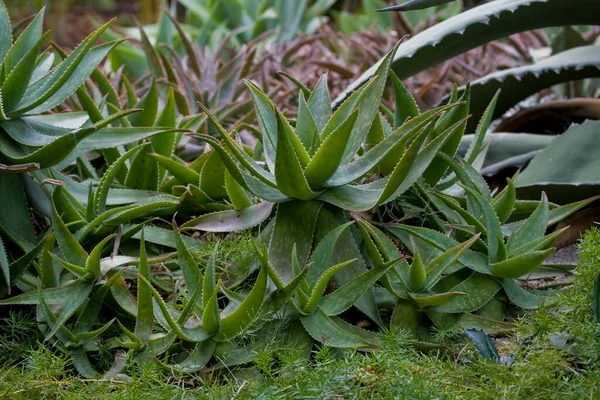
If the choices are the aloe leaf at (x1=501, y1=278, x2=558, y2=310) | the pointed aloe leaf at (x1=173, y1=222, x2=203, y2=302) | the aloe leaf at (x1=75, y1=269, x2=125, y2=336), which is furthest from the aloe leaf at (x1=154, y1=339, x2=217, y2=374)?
the aloe leaf at (x1=501, y1=278, x2=558, y2=310)

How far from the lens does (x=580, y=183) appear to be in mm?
1746

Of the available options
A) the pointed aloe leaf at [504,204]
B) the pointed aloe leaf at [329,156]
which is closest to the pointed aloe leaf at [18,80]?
the pointed aloe leaf at [329,156]

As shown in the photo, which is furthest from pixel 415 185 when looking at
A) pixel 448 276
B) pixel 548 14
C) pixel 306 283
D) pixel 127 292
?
pixel 548 14

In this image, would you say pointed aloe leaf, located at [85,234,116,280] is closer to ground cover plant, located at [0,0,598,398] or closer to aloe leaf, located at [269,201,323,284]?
ground cover plant, located at [0,0,598,398]

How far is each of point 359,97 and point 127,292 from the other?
22.2 inches

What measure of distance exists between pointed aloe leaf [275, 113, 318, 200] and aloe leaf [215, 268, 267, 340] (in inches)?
6.8

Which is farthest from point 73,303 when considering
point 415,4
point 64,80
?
point 415,4

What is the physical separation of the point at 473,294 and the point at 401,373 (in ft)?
0.98

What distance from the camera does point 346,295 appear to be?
1328mm

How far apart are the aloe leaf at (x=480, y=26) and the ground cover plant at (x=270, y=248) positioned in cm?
27

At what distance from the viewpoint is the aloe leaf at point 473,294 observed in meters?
1.38

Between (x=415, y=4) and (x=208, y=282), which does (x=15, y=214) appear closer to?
(x=208, y=282)

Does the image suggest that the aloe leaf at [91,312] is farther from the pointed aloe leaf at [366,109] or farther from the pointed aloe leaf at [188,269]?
the pointed aloe leaf at [366,109]

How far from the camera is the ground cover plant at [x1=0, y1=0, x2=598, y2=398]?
4.22ft
